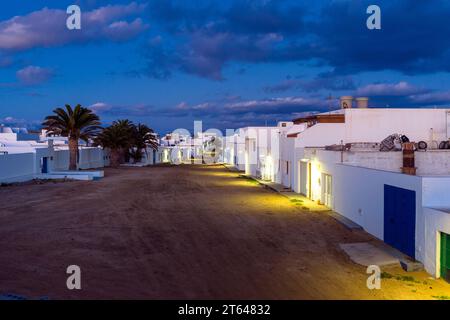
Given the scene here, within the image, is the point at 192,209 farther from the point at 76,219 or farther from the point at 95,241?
the point at 95,241

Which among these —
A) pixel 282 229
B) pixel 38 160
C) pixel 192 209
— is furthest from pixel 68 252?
pixel 38 160

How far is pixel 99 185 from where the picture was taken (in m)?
35.1

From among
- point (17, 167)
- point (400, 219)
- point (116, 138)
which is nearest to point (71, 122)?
point (17, 167)

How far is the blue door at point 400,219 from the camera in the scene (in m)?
12.9

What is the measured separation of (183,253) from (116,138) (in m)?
46.8

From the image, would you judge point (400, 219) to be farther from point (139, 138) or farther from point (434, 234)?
point (139, 138)

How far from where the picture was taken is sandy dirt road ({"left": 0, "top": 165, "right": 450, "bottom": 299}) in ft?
33.0

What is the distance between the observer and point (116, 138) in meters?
58.3

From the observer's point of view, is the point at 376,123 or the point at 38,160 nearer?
the point at 376,123

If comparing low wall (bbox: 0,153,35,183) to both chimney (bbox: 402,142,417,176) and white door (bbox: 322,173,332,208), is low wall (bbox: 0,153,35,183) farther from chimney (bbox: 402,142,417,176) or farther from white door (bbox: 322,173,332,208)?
chimney (bbox: 402,142,417,176)

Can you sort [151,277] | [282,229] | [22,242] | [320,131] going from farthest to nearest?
[320,131] → [282,229] → [22,242] → [151,277]

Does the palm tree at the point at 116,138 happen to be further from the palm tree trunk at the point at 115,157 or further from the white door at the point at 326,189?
the white door at the point at 326,189
